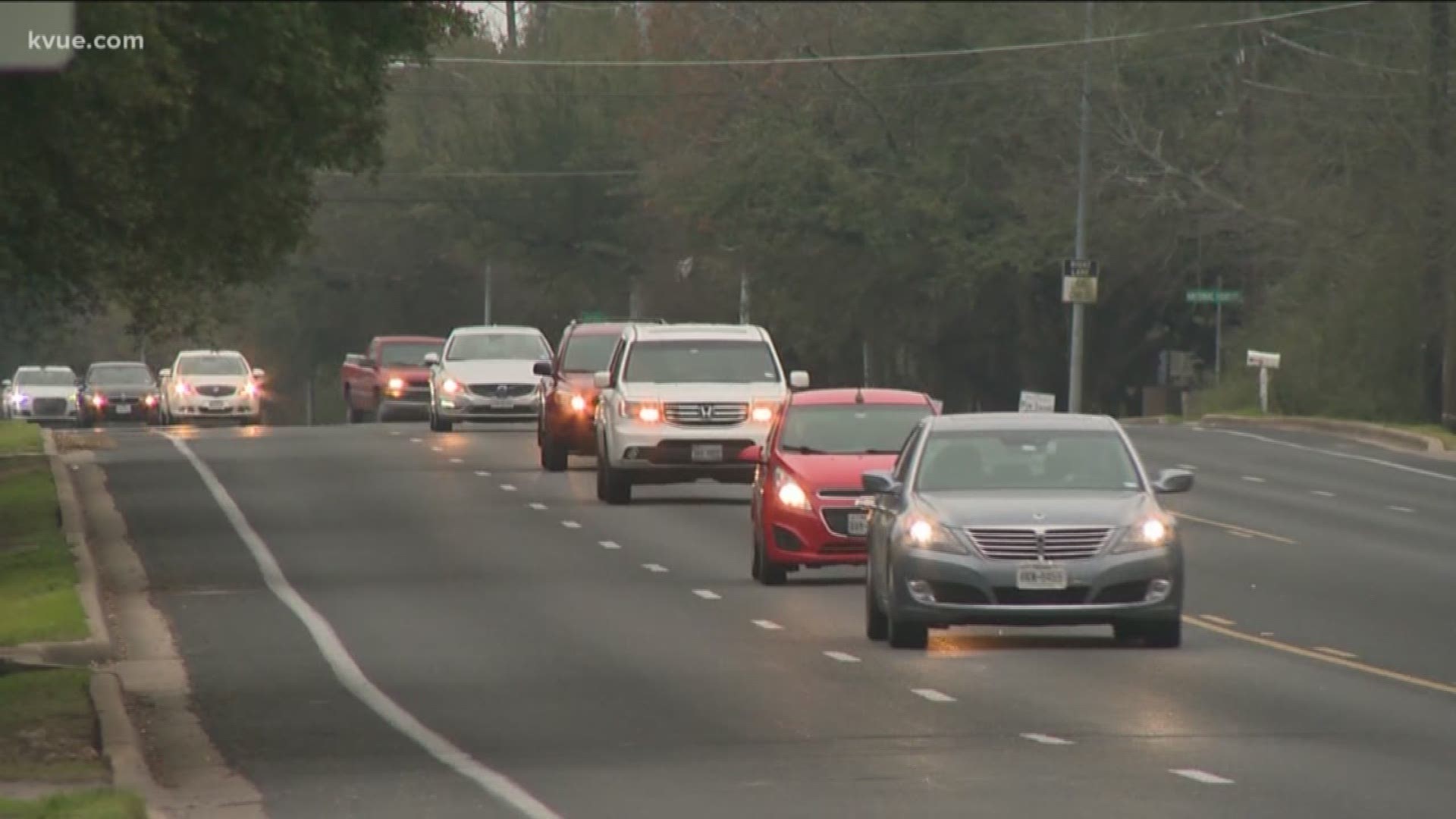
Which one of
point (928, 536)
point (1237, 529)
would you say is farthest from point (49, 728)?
point (1237, 529)

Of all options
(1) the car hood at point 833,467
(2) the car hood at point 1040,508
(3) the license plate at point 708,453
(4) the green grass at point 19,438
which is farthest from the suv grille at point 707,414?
(2) the car hood at point 1040,508

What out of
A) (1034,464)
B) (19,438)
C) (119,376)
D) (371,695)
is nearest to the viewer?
(371,695)

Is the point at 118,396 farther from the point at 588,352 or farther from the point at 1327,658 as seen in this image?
the point at 1327,658

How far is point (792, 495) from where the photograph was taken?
2488 centimetres

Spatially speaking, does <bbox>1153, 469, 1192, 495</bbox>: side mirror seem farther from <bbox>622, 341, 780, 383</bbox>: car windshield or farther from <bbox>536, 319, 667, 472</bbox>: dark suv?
<bbox>536, 319, 667, 472</bbox>: dark suv

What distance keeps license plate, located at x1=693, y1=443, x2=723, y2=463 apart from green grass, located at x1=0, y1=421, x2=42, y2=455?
1288 centimetres

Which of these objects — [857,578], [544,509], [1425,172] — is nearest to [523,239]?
[1425,172]

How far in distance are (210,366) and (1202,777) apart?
5127 centimetres

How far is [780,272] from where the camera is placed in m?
80.0

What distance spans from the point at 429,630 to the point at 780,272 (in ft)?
190

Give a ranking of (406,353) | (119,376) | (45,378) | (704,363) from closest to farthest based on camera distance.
Answer: 1. (704,363)
2. (406,353)
3. (119,376)
4. (45,378)

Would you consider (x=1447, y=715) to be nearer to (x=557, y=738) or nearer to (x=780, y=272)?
(x=557, y=738)

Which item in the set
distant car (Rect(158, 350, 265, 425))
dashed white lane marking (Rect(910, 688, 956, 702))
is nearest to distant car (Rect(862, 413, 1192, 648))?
dashed white lane marking (Rect(910, 688, 956, 702))

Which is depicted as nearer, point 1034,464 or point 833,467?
point 1034,464
